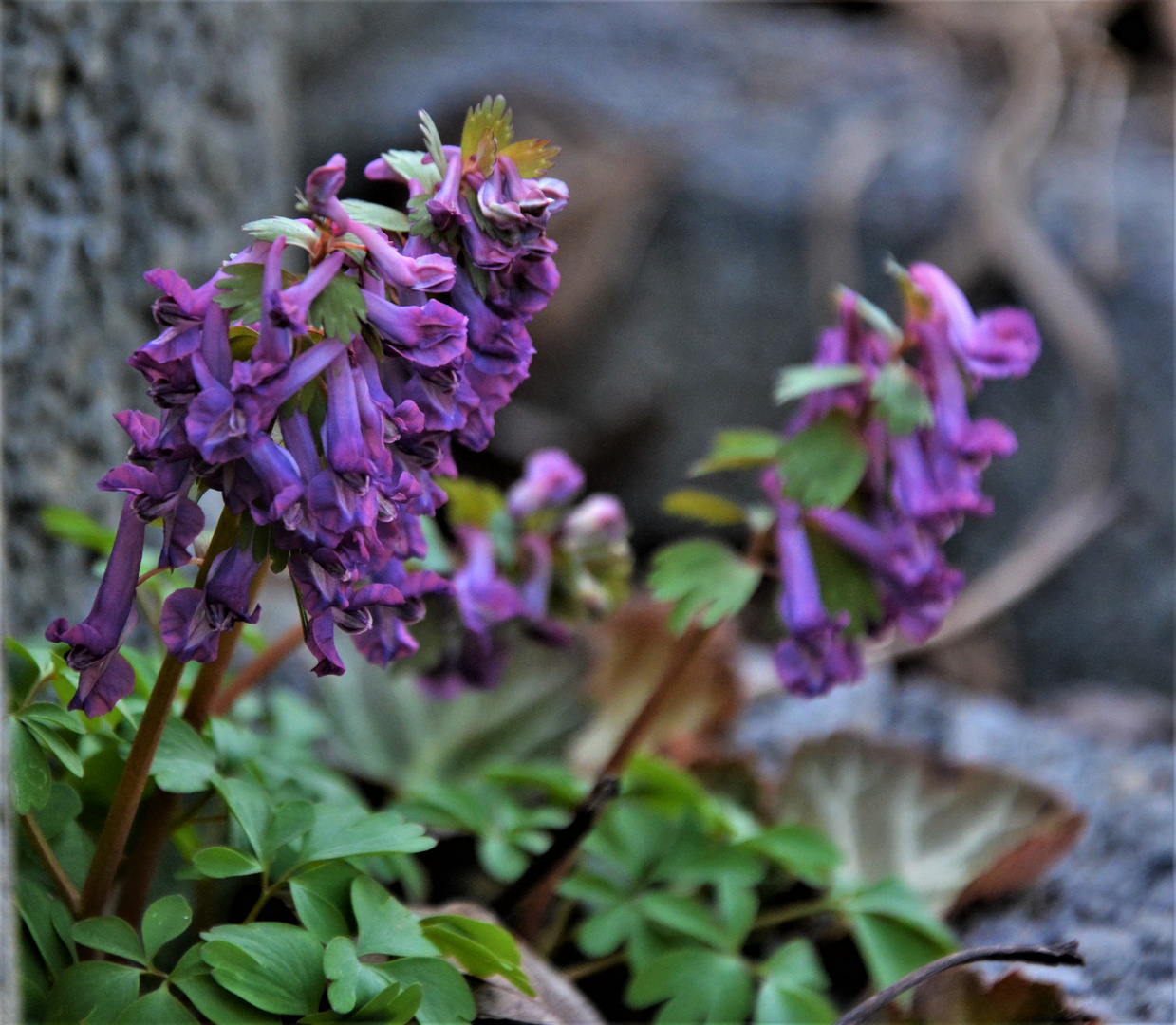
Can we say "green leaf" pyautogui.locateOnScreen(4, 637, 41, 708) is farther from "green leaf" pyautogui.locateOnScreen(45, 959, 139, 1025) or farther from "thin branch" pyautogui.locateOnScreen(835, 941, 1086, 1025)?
"thin branch" pyautogui.locateOnScreen(835, 941, 1086, 1025)

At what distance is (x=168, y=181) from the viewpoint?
1.44 meters

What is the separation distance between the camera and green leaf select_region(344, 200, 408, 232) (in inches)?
27.0

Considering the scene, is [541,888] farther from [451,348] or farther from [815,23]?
[815,23]

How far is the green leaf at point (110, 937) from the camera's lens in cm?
68

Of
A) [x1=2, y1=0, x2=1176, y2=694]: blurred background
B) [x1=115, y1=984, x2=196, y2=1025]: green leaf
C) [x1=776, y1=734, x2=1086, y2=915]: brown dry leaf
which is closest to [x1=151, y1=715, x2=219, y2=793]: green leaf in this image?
[x1=115, y1=984, x2=196, y2=1025]: green leaf

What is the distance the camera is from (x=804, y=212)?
2260 mm

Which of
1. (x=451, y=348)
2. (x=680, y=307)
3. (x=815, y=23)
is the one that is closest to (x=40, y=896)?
(x=451, y=348)

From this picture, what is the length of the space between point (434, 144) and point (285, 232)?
0.12 meters

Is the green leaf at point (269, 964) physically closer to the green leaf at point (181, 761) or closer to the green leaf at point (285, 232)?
the green leaf at point (181, 761)

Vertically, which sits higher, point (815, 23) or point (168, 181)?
point (815, 23)

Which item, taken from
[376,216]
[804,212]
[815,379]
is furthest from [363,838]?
[804,212]

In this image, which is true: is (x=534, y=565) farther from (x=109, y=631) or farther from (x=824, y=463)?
(x=109, y=631)

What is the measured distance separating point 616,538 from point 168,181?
0.80 m

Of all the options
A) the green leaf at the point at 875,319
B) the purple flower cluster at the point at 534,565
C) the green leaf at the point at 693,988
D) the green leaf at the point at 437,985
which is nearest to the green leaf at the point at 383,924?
the green leaf at the point at 437,985
